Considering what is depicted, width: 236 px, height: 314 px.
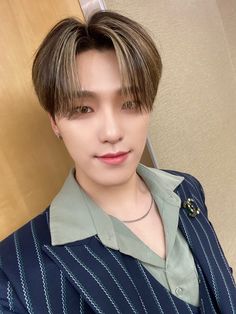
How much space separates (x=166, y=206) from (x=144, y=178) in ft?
0.34

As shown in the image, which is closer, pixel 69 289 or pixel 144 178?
pixel 69 289

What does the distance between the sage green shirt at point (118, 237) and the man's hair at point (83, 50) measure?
19 cm

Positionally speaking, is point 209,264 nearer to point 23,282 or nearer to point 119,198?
point 119,198

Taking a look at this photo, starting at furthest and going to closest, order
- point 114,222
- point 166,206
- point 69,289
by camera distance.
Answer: point 166,206 → point 114,222 → point 69,289

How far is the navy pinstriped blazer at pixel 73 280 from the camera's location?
0.53m

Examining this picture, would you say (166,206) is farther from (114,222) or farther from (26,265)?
(26,265)

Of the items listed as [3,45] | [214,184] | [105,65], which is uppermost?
[3,45]

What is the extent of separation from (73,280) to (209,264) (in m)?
0.34

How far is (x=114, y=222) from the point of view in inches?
26.0

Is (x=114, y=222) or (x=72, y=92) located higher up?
(x=72, y=92)

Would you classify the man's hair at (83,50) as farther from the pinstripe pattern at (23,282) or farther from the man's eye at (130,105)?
the pinstripe pattern at (23,282)

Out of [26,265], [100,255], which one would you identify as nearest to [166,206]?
[100,255]

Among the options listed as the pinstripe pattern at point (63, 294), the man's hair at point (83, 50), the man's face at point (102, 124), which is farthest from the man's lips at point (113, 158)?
the pinstripe pattern at point (63, 294)

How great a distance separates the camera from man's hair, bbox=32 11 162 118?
1.85 ft
